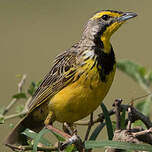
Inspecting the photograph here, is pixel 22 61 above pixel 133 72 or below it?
below

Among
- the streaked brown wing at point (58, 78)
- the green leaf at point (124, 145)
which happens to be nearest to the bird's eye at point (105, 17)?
the streaked brown wing at point (58, 78)

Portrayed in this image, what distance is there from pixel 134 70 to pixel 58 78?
0.85 m

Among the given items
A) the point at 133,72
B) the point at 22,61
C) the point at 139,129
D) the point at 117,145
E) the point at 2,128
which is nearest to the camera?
the point at 117,145

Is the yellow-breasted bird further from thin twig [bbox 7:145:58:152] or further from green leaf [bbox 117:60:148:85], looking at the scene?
thin twig [bbox 7:145:58:152]

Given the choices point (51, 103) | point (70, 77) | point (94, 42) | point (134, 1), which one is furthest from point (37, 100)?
point (134, 1)

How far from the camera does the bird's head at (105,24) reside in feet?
14.4

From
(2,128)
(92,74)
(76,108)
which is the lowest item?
(2,128)

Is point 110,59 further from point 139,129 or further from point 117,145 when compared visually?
point 117,145

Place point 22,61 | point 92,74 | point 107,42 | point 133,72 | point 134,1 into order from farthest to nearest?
point 134,1 → point 22,61 → point 107,42 → point 92,74 → point 133,72

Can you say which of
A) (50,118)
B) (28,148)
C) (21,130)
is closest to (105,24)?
(50,118)

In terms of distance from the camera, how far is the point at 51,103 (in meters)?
4.37

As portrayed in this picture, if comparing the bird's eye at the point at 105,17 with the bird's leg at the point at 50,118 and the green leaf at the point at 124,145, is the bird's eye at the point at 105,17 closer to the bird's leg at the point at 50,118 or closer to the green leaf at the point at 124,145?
the bird's leg at the point at 50,118

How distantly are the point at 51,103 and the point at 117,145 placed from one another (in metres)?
2.27

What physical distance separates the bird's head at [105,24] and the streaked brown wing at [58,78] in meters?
0.24
